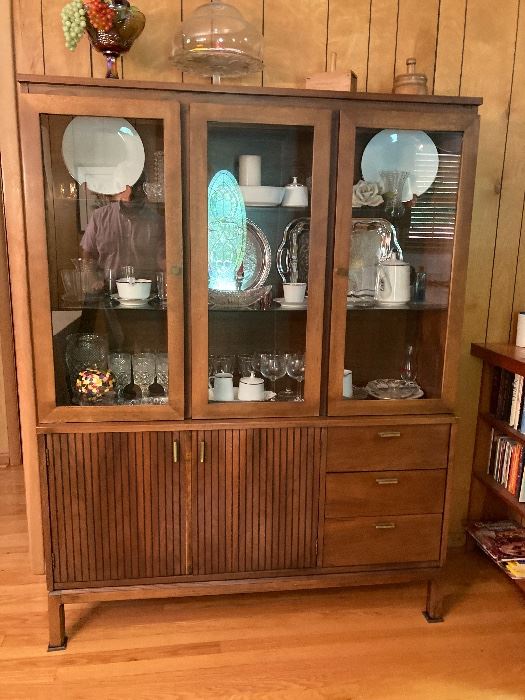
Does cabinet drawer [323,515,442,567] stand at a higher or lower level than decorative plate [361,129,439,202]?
lower

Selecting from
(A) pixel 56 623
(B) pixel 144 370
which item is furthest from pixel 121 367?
(A) pixel 56 623

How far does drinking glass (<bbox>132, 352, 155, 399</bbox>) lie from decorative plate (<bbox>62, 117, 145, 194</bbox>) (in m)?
0.52

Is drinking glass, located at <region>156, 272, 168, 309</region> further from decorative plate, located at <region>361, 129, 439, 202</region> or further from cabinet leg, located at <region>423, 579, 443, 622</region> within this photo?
cabinet leg, located at <region>423, 579, 443, 622</region>

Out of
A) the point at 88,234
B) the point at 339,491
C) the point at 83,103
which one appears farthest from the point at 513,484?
the point at 83,103

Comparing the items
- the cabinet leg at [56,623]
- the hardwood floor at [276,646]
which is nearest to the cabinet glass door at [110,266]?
the cabinet leg at [56,623]

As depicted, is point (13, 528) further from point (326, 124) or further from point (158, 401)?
point (326, 124)

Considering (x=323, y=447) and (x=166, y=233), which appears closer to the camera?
(x=166, y=233)

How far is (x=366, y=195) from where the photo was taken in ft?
6.03

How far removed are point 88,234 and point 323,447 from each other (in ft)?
3.25

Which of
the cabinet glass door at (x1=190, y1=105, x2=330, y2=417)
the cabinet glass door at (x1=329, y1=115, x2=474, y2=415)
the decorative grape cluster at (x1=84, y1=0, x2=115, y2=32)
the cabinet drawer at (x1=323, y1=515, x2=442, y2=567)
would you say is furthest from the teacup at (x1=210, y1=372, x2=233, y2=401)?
the decorative grape cluster at (x1=84, y1=0, x2=115, y2=32)

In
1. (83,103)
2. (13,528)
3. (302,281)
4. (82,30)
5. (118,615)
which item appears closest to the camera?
(83,103)

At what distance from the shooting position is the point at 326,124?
1.70m

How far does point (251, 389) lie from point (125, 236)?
2.04 ft

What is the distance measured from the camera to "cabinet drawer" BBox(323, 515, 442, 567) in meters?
1.92
